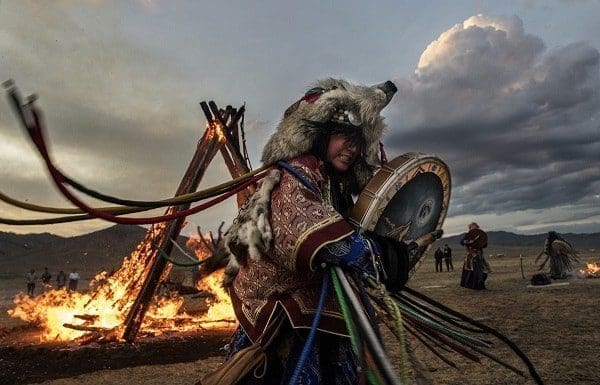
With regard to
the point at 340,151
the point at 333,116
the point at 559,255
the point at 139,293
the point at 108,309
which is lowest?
the point at 108,309

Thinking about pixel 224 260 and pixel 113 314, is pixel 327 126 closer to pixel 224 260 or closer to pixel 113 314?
pixel 224 260

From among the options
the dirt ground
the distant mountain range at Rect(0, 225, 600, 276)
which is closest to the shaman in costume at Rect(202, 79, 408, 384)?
the dirt ground

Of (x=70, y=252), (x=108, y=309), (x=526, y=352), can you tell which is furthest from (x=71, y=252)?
(x=526, y=352)

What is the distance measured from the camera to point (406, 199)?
2.55 m

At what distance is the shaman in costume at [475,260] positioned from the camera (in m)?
14.8

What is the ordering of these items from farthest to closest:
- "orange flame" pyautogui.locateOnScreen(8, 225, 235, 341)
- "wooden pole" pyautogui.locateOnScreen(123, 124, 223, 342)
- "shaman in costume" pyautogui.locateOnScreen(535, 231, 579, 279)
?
"shaman in costume" pyautogui.locateOnScreen(535, 231, 579, 279)
"orange flame" pyautogui.locateOnScreen(8, 225, 235, 341)
"wooden pole" pyautogui.locateOnScreen(123, 124, 223, 342)

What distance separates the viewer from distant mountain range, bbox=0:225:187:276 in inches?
2807

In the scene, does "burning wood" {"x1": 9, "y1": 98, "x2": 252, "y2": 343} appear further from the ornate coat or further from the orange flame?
the ornate coat

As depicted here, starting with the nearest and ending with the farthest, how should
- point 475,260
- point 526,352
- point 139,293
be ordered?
point 526,352 → point 139,293 → point 475,260

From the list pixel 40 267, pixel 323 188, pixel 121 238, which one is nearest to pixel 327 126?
pixel 323 188

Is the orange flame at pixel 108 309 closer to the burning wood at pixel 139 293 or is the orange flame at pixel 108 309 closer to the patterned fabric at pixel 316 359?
the burning wood at pixel 139 293

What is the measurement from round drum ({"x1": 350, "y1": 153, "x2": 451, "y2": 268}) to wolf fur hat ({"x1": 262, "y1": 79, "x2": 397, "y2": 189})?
0.25 m

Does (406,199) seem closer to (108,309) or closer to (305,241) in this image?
(305,241)

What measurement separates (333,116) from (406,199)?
658mm
